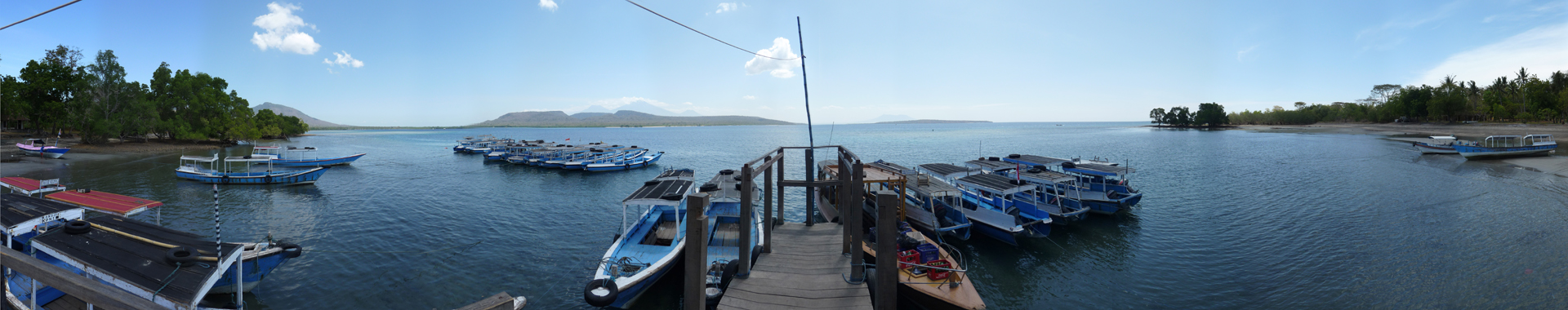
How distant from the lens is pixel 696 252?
720 cm

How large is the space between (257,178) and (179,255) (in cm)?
3206

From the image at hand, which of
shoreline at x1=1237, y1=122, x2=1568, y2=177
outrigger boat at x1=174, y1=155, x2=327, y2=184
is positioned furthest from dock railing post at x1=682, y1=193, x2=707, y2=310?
shoreline at x1=1237, y1=122, x2=1568, y2=177

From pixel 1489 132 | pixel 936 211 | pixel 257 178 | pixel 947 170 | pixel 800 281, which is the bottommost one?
A: pixel 936 211

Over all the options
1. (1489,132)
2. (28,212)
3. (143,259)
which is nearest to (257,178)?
(28,212)

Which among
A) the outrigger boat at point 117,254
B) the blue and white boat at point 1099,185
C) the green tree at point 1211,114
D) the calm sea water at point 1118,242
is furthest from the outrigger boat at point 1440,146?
the green tree at point 1211,114

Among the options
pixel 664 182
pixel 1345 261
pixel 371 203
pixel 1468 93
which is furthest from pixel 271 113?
pixel 1468 93

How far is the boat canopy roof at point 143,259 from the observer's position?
800cm

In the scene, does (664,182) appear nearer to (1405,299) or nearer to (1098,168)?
(1098,168)

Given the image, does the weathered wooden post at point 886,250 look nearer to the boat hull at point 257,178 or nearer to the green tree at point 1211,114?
the boat hull at point 257,178

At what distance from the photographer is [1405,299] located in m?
12.7

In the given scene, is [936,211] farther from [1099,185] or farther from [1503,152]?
[1503,152]

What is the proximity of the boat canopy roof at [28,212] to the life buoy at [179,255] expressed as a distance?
3.78 m

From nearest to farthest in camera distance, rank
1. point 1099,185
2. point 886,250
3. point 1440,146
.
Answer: point 886,250 < point 1099,185 < point 1440,146

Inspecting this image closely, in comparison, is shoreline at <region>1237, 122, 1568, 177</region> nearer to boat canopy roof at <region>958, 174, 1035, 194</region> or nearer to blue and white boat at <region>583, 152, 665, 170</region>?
boat canopy roof at <region>958, 174, 1035, 194</region>
